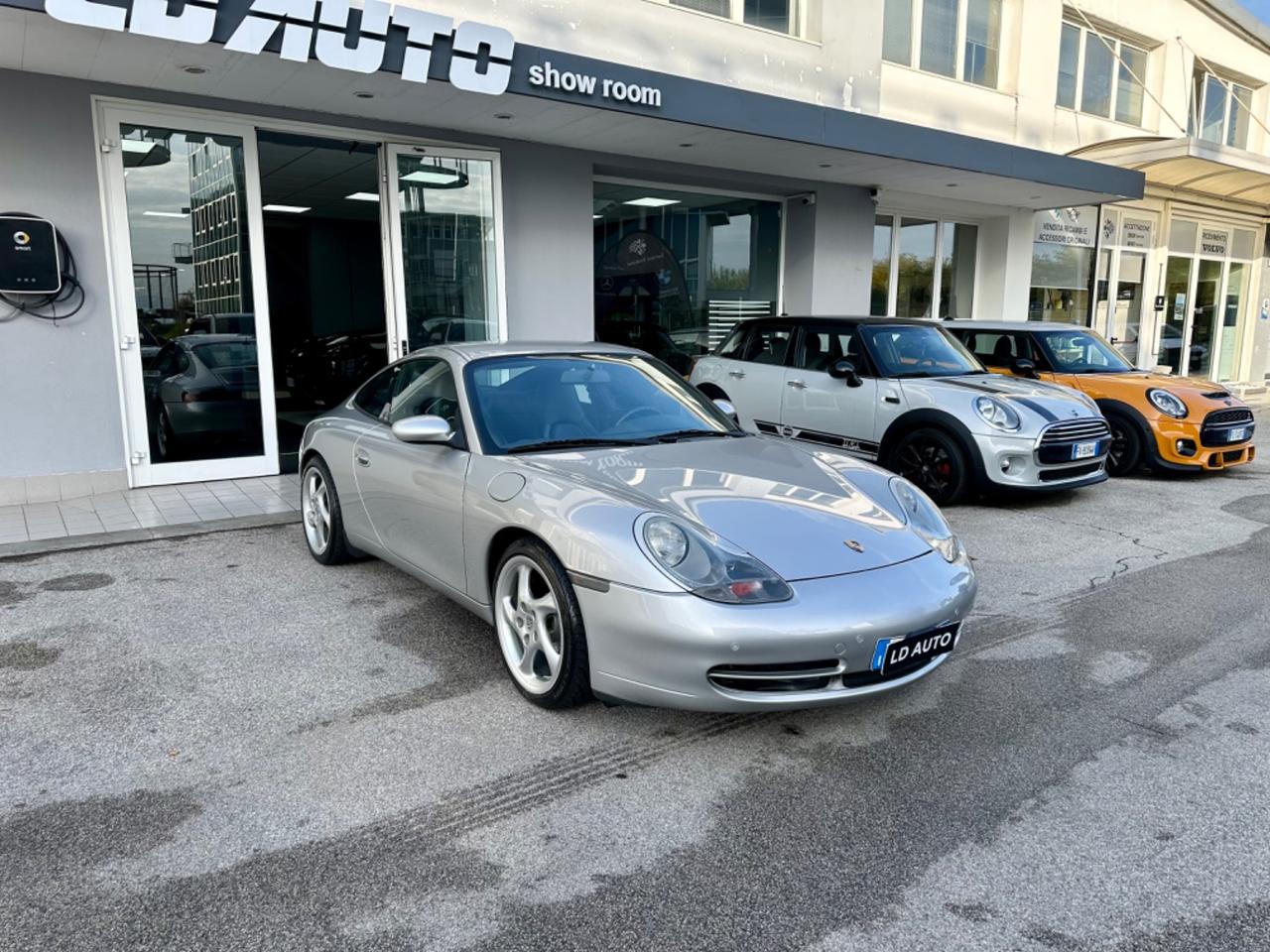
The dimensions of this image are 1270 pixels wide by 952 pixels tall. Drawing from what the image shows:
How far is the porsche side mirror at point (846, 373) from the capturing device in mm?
7578

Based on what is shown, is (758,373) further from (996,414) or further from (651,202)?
(651,202)

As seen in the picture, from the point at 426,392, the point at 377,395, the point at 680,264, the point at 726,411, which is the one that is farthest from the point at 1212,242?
the point at 426,392

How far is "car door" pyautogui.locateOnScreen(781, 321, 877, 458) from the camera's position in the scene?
25.0ft

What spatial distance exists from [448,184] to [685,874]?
777 cm

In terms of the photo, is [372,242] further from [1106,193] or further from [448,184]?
[1106,193]

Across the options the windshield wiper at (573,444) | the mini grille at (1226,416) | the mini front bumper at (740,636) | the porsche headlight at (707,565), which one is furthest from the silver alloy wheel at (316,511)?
the mini grille at (1226,416)

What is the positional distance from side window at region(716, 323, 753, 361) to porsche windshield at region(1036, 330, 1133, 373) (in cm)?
309

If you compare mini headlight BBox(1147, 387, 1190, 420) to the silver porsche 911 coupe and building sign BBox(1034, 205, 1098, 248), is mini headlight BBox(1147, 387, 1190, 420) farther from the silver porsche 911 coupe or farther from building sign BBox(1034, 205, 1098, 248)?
building sign BBox(1034, 205, 1098, 248)

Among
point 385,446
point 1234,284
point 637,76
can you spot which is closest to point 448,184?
point 637,76

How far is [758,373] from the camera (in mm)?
8383

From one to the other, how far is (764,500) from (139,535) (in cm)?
474

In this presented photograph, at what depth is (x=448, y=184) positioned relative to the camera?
880 centimetres

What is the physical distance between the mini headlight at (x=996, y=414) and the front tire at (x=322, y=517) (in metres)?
4.79

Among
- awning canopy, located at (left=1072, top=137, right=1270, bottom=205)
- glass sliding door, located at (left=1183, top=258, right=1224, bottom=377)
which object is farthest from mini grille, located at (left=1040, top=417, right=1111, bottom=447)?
glass sliding door, located at (left=1183, top=258, right=1224, bottom=377)
